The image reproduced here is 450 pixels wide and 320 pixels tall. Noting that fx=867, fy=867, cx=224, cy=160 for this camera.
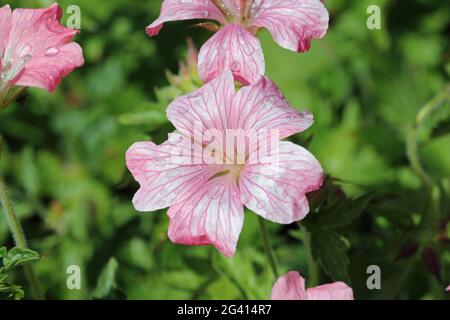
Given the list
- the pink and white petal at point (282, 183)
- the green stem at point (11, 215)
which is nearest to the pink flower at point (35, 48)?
the green stem at point (11, 215)

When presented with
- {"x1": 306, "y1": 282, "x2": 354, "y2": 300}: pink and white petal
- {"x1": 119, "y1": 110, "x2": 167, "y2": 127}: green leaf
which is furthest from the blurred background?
{"x1": 306, "y1": 282, "x2": 354, "y2": 300}: pink and white petal

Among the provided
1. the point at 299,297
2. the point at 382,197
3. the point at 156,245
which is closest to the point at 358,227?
the point at 382,197

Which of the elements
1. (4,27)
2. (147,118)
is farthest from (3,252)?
(147,118)

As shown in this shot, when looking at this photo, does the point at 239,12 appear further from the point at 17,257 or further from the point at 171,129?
the point at 17,257

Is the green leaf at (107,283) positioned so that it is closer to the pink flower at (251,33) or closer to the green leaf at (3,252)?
the green leaf at (3,252)

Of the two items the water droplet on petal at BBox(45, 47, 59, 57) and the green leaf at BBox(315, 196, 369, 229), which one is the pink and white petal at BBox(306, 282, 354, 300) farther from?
the water droplet on petal at BBox(45, 47, 59, 57)
